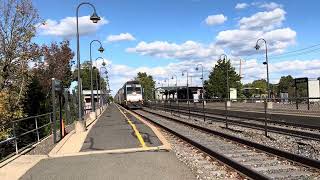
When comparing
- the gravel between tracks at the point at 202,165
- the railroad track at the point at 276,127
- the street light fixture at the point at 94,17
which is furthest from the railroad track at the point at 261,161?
the street light fixture at the point at 94,17

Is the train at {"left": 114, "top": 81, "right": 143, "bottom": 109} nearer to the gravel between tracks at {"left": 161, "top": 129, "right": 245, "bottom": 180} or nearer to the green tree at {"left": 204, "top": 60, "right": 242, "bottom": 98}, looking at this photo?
the green tree at {"left": 204, "top": 60, "right": 242, "bottom": 98}

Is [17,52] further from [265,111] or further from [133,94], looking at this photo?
[133,94]

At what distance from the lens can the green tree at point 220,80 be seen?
112 meters

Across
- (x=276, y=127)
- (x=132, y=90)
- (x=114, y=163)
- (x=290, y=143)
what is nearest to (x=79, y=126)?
(x=276, y=127)

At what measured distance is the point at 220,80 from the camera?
112062 mm

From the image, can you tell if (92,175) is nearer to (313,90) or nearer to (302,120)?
(302,120)

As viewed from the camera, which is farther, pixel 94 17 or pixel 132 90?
pixel 132 90

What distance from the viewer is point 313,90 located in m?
48.4

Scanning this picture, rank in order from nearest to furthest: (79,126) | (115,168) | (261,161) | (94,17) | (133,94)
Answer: (115,168) < (261,161) < (79,126) < (94,17) < (133,94)

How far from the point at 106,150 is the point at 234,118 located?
1492cm

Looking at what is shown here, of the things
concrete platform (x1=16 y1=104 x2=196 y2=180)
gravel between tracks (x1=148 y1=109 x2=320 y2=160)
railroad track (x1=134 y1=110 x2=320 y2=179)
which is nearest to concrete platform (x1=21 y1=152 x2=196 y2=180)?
concrete platform (x1=16 y1=104 x2=196 y2=180)

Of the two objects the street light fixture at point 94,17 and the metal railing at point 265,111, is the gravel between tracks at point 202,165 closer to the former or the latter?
the metal railing at point 265,111

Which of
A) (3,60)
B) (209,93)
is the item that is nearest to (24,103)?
(3,60)

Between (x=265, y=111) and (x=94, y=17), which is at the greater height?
(x=94, y=17)
